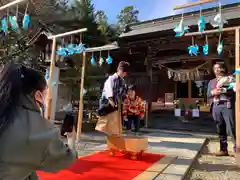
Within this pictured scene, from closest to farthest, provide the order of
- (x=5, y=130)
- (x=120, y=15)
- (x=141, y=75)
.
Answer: (x=5, y=130)
(x=141, y=75)
(x=120, y=15)

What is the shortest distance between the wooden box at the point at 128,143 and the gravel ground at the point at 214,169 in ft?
3.22

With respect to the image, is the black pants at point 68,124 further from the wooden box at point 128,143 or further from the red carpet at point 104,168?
the wooden box at point 128,143

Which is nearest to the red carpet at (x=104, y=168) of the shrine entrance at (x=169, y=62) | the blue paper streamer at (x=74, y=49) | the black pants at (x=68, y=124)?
the black pants at (x=68, y=124)

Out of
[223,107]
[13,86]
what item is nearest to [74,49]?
[223,107]

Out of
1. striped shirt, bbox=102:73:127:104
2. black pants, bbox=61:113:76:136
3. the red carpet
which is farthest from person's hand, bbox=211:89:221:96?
black pants, bbox=61:113:76:136

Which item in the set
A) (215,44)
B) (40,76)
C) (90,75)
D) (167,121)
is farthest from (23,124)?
(90,75)

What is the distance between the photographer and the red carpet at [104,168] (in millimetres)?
3100

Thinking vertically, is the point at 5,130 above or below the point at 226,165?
above

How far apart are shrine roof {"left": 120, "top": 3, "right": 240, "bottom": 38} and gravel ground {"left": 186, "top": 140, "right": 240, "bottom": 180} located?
15.0ft

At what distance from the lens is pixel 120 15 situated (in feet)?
110

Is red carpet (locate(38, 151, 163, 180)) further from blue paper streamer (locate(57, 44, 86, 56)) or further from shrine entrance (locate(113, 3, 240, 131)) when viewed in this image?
shrine entrance (locate(113, 3, 240, 131))

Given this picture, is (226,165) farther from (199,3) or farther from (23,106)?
(23,106)

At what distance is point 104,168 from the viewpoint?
11.6 feet

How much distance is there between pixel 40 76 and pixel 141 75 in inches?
380
